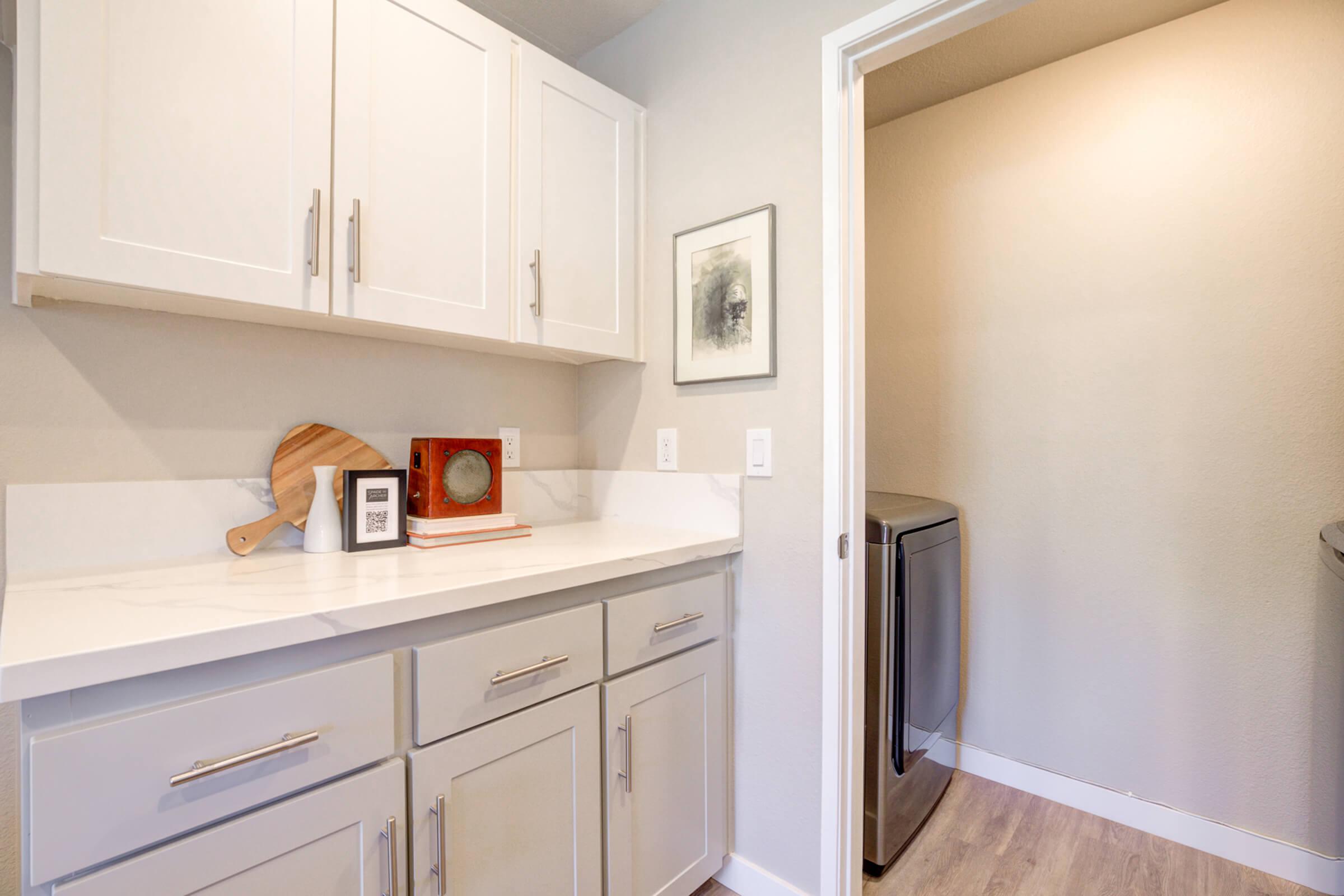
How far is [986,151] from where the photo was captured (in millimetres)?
2301

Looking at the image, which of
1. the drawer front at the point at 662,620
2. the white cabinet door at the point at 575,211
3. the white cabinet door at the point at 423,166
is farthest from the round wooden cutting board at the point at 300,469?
the drawer front at the point at 662,620

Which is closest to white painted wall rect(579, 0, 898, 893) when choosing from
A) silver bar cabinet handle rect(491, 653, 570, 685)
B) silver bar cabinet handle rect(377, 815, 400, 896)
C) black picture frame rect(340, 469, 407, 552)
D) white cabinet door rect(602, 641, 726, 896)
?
white cabinet door rect(602, 641, 726, 896)

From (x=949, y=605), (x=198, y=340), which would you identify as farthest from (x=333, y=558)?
(x=949, y=605)

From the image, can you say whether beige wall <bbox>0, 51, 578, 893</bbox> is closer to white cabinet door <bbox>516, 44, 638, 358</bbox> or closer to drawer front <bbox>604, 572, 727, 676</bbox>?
white cabinet door <bbox>516, 44, 638, 358</bbox>

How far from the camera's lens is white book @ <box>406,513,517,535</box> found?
4.84 ft

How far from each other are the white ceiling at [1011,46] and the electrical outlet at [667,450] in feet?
4.52

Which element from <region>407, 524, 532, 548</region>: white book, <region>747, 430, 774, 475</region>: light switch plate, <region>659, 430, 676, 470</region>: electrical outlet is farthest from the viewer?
<region>659, 430, 676, 470</region>: electrical outlet

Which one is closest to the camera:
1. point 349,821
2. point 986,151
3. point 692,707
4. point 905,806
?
point 349,821

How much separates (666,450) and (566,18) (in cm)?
138

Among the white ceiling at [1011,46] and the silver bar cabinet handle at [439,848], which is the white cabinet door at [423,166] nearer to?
the silver bar cabinet handle at [439,848]

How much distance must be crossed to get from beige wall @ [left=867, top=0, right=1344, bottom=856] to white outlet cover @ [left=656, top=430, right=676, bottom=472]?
1150 millimetres

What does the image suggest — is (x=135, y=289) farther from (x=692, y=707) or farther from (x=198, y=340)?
(x=692, y=707)

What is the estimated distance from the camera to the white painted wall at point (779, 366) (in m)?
1.53

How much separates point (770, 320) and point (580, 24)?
121 centimetres
